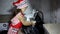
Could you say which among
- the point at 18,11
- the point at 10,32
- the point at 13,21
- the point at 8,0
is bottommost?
the point at 10,32

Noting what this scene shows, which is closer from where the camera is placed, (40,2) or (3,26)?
(3,26)

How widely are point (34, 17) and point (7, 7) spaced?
1.64 ft

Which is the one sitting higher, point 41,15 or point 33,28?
point 41,15

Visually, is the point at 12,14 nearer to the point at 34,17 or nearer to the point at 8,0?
the point at 8,0

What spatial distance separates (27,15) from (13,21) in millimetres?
214

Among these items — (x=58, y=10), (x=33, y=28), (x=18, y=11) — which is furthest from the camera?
(x=58, y=10)

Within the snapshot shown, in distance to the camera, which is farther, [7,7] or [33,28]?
[7,7]

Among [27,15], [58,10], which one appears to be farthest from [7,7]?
[58,10]

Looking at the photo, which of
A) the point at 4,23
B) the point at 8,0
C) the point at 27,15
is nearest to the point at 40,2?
the point at 27,15

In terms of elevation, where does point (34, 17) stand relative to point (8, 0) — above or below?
below

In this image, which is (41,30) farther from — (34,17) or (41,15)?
(41,15)

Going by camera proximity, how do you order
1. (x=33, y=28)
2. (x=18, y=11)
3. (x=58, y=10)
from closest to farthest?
(x=33, y=28) → (x=18, y=11) → (x=58, y=10)

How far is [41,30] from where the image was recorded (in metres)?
1.86

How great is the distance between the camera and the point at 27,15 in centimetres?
189
